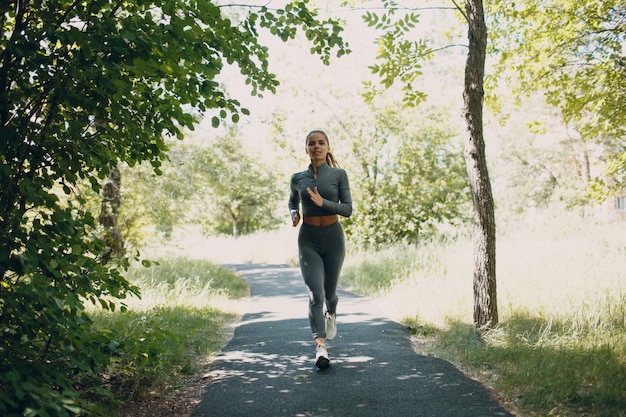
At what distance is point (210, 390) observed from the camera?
491 cm

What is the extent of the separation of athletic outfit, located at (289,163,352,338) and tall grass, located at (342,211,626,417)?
161 cm

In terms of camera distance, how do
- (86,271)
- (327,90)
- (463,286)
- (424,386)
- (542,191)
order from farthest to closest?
(542,191) < (327,90) < (463,286) < (424,386) < (86,271)

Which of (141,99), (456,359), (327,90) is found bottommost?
(456,359)

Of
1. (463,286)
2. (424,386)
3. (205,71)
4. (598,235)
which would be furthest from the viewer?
(598,235)

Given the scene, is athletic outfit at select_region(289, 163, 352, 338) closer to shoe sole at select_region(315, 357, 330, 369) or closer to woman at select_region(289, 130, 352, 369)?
woman at select_region(289, 130, 352, 369)

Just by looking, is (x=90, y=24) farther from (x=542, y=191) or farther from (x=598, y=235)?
(x=542, y=191)

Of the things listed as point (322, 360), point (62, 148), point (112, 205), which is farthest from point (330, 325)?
point (112, 205)

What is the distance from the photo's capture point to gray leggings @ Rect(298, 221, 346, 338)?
220 inches

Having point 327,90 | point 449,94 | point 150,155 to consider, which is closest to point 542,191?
point 449,94

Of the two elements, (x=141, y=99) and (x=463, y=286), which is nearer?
(x=141, y=99)

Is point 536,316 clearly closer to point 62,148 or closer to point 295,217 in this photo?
point 295,217

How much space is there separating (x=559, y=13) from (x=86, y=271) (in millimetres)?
9128

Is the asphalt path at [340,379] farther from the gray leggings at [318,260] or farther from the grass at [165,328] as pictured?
the gray leggings at [318,260]

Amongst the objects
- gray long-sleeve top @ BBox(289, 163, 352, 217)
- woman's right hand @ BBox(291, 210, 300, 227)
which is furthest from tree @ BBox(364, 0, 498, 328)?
woman's right hand @ BBox(291, 210, 300, 227)
